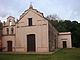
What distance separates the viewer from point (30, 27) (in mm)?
32281

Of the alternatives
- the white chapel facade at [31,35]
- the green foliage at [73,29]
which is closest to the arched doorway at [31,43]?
the white chapel facade at [31,35]

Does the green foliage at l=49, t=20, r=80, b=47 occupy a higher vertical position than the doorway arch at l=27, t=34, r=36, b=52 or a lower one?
higher

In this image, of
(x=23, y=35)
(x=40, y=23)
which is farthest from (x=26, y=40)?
(x=40, y=23)

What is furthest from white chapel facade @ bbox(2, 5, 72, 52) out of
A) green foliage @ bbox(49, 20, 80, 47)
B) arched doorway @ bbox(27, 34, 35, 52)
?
green foliage @ bbox(49, 20, 80, 47)

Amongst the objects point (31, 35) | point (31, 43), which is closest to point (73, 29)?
point (31, 35)

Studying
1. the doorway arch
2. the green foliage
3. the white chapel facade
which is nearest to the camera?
A: the white chapel facade

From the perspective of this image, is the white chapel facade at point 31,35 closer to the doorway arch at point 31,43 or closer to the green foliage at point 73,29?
the doorway arch at point 31,43

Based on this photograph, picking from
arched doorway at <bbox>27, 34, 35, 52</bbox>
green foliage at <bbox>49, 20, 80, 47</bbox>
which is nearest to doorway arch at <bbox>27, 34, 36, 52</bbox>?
arched doorway at <bbox>27, 34, 35, 52</bbox>

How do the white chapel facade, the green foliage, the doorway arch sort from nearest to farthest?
the white chapel facade
the doorway arch
the green foliage

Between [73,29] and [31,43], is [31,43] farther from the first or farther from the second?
[73,29]

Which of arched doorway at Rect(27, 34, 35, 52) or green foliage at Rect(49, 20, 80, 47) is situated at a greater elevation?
green foliage at Rect(49, 20, 80, 47)

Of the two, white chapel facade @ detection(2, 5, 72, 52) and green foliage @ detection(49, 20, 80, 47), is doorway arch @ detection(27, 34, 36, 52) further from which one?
green foliage @ detection(49, 20, 80, 47)

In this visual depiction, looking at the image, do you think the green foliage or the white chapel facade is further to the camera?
the green foliage

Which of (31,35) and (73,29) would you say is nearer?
(31,35)
